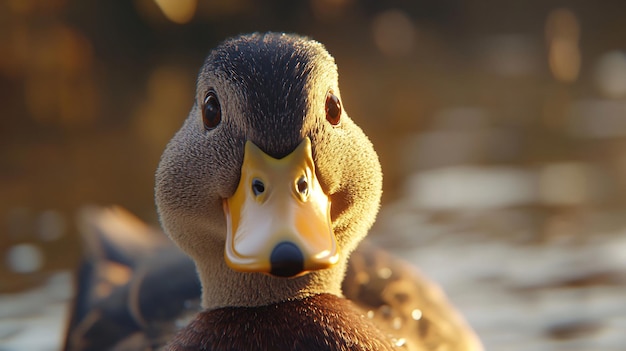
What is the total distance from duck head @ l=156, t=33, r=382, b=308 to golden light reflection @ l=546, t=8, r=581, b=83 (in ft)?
28.4

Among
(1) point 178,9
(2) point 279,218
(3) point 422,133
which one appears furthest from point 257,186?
(1) point 178,9

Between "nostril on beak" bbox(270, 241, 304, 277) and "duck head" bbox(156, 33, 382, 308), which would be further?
"duck head" bbox(156, 33, 382, 308)

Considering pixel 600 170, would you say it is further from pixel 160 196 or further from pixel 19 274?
pixel 160 196

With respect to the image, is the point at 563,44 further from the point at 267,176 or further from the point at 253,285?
the point at 267,176

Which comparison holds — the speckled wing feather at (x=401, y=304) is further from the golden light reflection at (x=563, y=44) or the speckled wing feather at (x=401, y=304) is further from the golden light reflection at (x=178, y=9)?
the golden light reflection at (x=178, y=9)

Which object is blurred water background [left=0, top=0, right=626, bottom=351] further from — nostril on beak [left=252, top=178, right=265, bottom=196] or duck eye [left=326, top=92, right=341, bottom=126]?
nostril on beak [left=252, top=178, right=265, bottom=196]

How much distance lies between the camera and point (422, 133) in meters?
8.83

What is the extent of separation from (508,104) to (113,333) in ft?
22.5

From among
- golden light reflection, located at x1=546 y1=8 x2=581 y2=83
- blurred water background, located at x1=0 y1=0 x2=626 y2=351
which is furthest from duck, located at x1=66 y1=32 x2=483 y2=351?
golden light reflection, located at x1=546 y1=8 x2=581 y2=83

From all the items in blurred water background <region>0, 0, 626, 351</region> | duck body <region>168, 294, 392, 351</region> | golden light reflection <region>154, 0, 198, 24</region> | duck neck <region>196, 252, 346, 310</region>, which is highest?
golden light reflection <region>154, 0, 198, 24</region>

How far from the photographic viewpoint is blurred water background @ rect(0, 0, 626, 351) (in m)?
5.12

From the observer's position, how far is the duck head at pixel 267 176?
8.07 feet

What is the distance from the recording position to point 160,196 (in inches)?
120

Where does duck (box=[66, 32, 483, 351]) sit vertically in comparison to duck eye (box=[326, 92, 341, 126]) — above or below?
below
